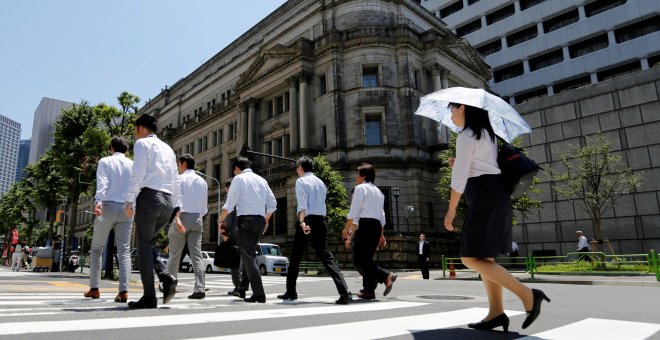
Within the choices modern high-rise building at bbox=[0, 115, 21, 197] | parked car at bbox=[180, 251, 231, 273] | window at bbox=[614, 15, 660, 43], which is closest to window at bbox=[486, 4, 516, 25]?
window at bbox=[614, 15, 660, 43]

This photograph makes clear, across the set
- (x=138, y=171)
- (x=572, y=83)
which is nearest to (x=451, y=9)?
(x=572, y=83)

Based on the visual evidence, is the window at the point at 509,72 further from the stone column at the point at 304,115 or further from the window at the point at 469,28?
the stone column at the point at 304,115

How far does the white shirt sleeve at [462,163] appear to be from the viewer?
350 centimetres

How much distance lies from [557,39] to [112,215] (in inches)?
2090

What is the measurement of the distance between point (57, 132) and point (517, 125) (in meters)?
28.7

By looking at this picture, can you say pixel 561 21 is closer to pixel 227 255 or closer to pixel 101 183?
pixel 227 255

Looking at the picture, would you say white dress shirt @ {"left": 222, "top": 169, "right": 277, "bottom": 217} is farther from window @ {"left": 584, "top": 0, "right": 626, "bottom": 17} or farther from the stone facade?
window @ {"left": 584, "top": 0, "right": 626, "bottom": 17}

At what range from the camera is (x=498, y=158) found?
11.6 feet

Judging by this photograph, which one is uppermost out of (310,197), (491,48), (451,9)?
(451,9)

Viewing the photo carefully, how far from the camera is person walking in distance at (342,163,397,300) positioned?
6.25 meters

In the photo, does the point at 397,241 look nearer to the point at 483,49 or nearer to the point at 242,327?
the point at 242,327

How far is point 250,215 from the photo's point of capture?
228 inches

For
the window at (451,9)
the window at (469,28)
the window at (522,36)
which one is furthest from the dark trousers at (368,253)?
the window at (451,9)

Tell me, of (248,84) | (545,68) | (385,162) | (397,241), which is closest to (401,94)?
(385,162)
